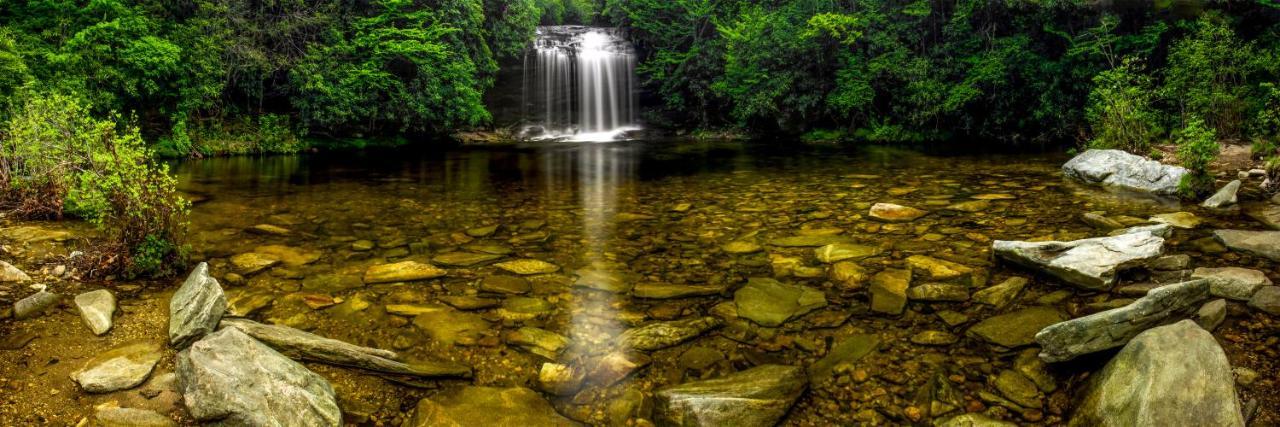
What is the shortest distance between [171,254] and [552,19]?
131 feet

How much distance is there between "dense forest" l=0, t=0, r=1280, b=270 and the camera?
11703mm

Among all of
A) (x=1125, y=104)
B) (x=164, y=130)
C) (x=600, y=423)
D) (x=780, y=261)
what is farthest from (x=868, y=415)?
(x=164, y=130)

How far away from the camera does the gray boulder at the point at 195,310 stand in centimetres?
323

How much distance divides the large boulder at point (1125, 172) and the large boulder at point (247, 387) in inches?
383

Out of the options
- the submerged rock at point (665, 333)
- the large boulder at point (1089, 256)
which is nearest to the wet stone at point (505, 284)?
the submerged rock at point (665, 333)

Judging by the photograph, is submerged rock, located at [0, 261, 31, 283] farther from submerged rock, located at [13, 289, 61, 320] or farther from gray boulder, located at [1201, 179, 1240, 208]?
gray boulder, located at [1201, 179, 1240, 208]

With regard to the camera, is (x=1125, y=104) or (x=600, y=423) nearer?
(x=600, y=423)

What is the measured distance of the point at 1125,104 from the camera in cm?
1022

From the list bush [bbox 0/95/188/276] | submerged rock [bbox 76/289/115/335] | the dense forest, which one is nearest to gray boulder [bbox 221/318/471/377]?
submerged rock [bbox 76/289/115/335]

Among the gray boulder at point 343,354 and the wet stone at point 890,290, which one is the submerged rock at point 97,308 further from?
the wet stone at point 890,290

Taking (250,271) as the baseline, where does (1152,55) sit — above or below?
above

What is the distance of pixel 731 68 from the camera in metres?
25.9

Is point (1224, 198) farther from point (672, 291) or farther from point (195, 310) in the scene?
point (195, 310)

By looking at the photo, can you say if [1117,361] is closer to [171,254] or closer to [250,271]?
[250,271]
